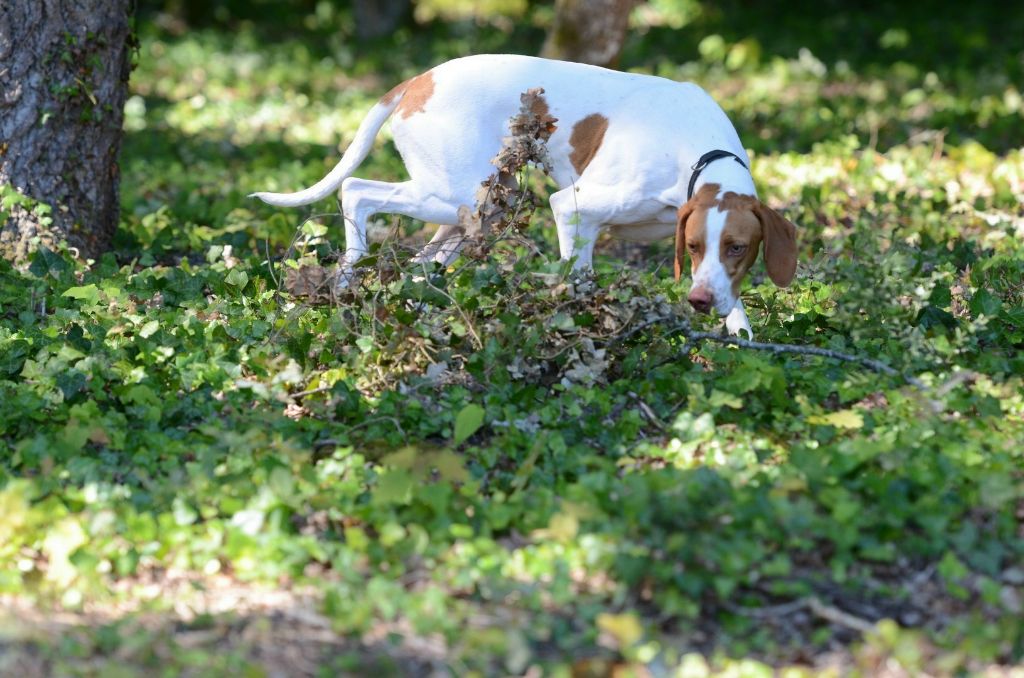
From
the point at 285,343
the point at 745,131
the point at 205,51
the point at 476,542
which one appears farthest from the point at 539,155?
the point at 205,51

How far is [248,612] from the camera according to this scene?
10.0ft

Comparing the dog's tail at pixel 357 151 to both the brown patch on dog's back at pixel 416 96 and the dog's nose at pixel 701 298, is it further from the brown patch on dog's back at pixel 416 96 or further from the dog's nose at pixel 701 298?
the dog's nose at pixel 701 298

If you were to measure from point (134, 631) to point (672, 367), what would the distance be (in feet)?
6.99

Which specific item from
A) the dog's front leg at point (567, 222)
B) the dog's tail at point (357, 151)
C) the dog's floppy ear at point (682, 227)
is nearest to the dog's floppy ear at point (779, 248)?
the dog's floppy ear at point (682, 227)

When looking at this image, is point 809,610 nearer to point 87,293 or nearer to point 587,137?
point 587,137

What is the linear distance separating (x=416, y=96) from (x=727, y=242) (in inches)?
59.7

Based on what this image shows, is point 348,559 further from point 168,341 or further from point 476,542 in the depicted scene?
point 168,341

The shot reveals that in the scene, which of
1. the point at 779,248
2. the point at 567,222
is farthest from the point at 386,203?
the point at 779,248

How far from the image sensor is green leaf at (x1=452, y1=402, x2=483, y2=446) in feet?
12.7

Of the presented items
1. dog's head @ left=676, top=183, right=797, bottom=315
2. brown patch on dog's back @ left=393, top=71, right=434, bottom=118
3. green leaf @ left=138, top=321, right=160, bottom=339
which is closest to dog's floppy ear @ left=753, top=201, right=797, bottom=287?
dog's head @ left=676, top=183, right=797, bottom=315

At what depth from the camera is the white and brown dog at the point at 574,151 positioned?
16.3 feet

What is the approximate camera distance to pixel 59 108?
570 centimetres

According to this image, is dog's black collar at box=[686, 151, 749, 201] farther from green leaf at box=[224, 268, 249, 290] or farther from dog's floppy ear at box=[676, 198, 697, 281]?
green leaf at box=[224, 268, 249, 290]

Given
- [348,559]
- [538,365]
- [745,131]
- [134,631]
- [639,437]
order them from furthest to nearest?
1. [745,131]
2. [538,365]
3. [639,437]
4. [348,559]
5. [134,631]
